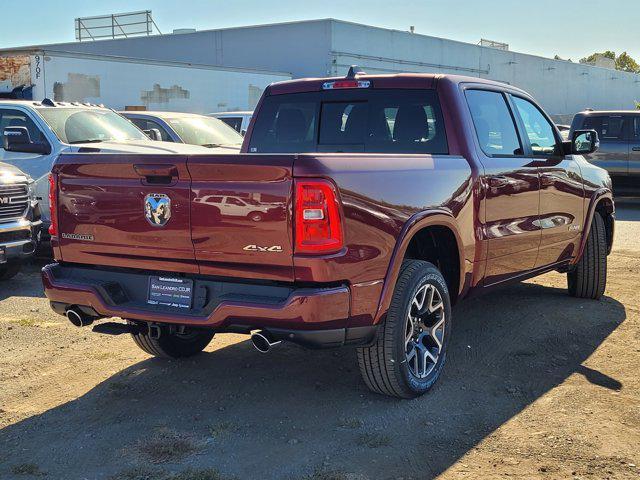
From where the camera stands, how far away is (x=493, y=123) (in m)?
5.78

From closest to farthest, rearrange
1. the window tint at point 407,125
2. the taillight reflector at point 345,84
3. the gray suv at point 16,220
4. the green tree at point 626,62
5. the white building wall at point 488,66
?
the window tint at point 407,125, the taillight reflector at point 345,84, the gray suv at point 16,220, the white building wall at point 488,66, the green tree at point 626,62

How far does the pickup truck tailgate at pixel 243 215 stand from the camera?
12.8 feet

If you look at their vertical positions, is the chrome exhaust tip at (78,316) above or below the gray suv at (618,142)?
below

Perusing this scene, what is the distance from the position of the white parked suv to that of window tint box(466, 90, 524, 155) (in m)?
4.63

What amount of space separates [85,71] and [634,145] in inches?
471

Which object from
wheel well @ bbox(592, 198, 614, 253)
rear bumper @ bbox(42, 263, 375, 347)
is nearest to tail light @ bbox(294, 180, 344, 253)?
rear bumper @ bbox(42, 263, 375, 347)

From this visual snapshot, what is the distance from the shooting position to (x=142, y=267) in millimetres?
4395

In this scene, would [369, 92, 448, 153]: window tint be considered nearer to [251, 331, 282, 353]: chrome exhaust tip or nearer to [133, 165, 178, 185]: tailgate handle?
[133, 165, 178, 185]: tailgate handle

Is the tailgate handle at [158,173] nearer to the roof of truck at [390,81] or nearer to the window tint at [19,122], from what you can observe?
the roof of truck at [390,81]

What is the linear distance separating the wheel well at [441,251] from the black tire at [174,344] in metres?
1.54

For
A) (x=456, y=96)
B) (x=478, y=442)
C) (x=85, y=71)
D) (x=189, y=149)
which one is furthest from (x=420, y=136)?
(x=85, y=71)

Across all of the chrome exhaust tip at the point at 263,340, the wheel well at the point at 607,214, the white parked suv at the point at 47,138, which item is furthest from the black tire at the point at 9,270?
the wheel well at the point at 607,214

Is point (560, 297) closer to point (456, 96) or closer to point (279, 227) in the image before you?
point (456, 96)

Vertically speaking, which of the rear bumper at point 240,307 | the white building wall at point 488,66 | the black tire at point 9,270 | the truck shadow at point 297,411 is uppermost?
the white building wall at point 488,66
